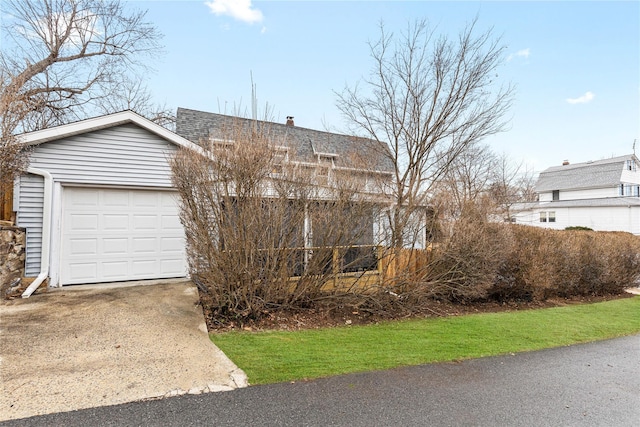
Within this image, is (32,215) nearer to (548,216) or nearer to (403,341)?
(403,341)

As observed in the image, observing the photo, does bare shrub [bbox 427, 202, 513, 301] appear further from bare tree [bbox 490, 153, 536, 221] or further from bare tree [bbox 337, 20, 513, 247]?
bare tree [bbox 490, 153, 536, 221]

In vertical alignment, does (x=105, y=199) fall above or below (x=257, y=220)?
above

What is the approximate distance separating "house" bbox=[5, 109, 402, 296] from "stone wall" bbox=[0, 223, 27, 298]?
7.2 inches

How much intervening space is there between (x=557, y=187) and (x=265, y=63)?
35.0 metres

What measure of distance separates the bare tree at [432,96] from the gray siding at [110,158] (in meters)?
6.00

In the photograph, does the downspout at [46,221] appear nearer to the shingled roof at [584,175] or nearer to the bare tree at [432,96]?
the bare tree at [432,96]

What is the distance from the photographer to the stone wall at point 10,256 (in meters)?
5.91

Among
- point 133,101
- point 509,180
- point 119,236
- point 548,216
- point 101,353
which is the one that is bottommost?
point 101,353

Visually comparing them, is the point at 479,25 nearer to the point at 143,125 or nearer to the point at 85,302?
the point at 143,125

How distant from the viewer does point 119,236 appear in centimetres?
727

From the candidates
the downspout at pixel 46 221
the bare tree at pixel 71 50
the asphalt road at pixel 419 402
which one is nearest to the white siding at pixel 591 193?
the asphalt road at pixel 419 402

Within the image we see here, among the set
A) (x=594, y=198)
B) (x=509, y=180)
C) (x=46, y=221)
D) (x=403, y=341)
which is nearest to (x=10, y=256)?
(x=46, y=221)

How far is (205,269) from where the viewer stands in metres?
5.42

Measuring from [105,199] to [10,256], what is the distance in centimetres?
192
